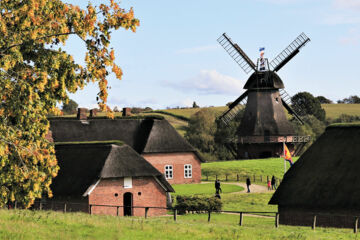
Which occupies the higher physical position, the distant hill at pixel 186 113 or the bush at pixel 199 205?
the distant hill at pixel 186 113

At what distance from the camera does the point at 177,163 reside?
64.4 metres

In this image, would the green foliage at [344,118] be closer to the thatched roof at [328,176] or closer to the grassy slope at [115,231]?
the thatched roof at [328,176]

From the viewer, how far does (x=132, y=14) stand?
2116 centimetres

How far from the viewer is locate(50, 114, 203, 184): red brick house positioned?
6209 centimetres

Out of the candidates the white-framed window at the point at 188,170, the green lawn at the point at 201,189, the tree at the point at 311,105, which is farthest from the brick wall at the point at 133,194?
the tree at the point at 311,105

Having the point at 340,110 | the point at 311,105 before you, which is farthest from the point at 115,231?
the point at 340,110

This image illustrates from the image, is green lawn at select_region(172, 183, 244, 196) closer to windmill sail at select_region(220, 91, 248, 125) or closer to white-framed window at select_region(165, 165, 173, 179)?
white-framed window at select_region(165, 165, 173, 179)

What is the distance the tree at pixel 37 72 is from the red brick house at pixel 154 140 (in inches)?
1522

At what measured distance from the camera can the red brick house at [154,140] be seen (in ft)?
204

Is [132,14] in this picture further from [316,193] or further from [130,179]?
[130,179]

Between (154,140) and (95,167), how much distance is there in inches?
890

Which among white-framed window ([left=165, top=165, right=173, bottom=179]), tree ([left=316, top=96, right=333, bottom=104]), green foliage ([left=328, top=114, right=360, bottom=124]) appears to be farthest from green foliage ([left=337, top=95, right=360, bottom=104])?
white-framed window ([left=165, top=165, right=173, bottom=179])

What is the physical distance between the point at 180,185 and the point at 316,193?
110 feet

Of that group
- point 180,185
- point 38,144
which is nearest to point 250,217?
point 38,144
